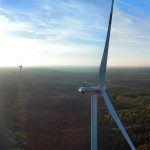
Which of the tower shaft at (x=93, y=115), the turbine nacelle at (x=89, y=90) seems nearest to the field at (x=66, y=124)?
the turbine nacelle at (x=89, y=90)

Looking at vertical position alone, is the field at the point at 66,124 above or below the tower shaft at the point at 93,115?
below

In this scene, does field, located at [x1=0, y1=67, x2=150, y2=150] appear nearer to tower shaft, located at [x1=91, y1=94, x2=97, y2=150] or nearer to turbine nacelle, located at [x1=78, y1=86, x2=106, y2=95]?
turbine nacelle, located at [x1=78, y1=86, x2=106, y2=95]

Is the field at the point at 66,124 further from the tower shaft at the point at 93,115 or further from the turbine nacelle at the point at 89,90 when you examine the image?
the tower shaft at the point at 93,115

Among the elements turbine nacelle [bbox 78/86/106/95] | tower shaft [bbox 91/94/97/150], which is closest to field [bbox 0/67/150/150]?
turbine nacelle [bbox 78/86/106/95]

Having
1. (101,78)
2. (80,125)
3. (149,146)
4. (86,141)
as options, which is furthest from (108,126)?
(101,78)

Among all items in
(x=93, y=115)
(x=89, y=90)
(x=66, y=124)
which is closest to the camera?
(x=89, y=90)

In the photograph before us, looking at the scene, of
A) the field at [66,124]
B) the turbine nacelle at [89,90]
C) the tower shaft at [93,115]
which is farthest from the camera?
the field at [66,124]

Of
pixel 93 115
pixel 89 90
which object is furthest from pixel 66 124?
pixel 89 90

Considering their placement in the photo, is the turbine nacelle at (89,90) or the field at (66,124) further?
the field at (66,124)

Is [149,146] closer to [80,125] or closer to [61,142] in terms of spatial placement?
[61,142]

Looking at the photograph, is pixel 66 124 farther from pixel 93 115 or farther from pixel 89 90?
pixel 89 90

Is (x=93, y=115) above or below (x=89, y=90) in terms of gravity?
below
